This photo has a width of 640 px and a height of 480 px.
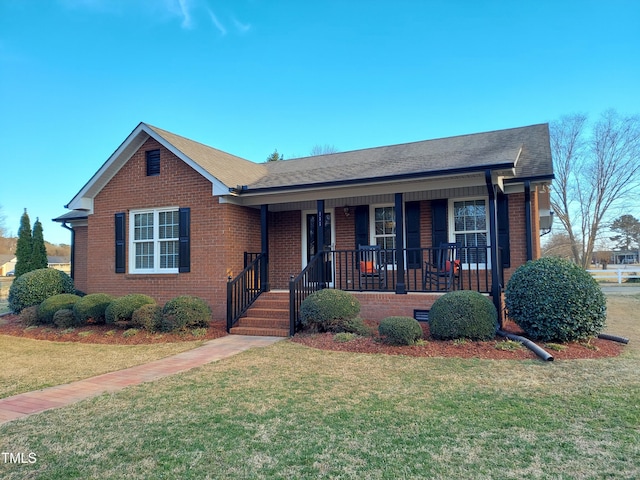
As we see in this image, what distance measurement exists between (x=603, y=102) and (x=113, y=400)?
3528cm

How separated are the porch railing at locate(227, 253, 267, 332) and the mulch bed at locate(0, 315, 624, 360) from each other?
458 mm

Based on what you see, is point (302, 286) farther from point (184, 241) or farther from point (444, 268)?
point (184, 241)

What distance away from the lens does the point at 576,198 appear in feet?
108

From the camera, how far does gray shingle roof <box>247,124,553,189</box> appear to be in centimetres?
895

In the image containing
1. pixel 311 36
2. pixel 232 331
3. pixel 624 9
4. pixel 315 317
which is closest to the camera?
pixel 315 317

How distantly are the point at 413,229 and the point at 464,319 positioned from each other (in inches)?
147

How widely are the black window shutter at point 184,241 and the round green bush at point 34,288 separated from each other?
12.9 ft

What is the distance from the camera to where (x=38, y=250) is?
16.7m

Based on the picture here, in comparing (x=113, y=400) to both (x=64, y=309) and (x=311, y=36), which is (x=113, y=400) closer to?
(x=64, y=309)

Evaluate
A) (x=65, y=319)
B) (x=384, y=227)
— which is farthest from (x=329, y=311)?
(x=65, y=319)

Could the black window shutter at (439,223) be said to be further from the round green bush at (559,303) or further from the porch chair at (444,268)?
the round green bush at (559,303)

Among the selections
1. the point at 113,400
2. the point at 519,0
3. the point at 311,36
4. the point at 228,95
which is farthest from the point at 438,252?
the point at 228,95

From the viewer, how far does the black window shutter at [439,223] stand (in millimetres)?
10062

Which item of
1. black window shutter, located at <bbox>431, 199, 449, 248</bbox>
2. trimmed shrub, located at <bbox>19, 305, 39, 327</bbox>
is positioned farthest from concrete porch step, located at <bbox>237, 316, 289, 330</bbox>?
trimmed shrub, located at <bbox>19, 305, 39, 327</bbox>
